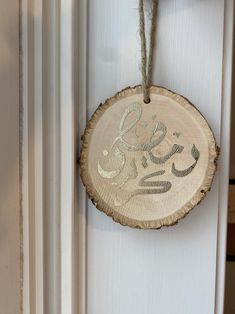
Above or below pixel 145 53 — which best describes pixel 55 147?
below

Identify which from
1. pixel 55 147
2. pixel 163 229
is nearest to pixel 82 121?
pixel 55 147

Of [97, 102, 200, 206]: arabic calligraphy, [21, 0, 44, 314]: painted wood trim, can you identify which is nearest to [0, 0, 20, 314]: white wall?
[21, 0, 44, 314]: painted wood trim

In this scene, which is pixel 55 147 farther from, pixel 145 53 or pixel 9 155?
pixel 145 53

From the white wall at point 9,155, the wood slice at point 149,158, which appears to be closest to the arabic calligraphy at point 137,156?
the wood slice at point 149,158

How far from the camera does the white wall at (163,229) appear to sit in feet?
1.65

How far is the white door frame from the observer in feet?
1.63

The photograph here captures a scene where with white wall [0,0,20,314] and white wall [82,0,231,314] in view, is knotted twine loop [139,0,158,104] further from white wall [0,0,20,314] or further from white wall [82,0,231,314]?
white wall [0,0,20,314]

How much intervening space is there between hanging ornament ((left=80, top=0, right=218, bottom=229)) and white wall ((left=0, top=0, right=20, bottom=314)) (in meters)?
0.09

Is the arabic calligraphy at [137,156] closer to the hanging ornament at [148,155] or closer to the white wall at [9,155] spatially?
the hanging ornament at [148,155]

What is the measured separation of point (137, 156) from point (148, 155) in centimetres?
1

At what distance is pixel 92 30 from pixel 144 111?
0.13 metres

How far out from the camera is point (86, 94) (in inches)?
Answer: 20.8

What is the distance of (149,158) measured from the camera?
49 cm

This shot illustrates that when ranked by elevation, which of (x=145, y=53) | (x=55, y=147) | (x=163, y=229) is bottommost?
(x=163, y=229)
